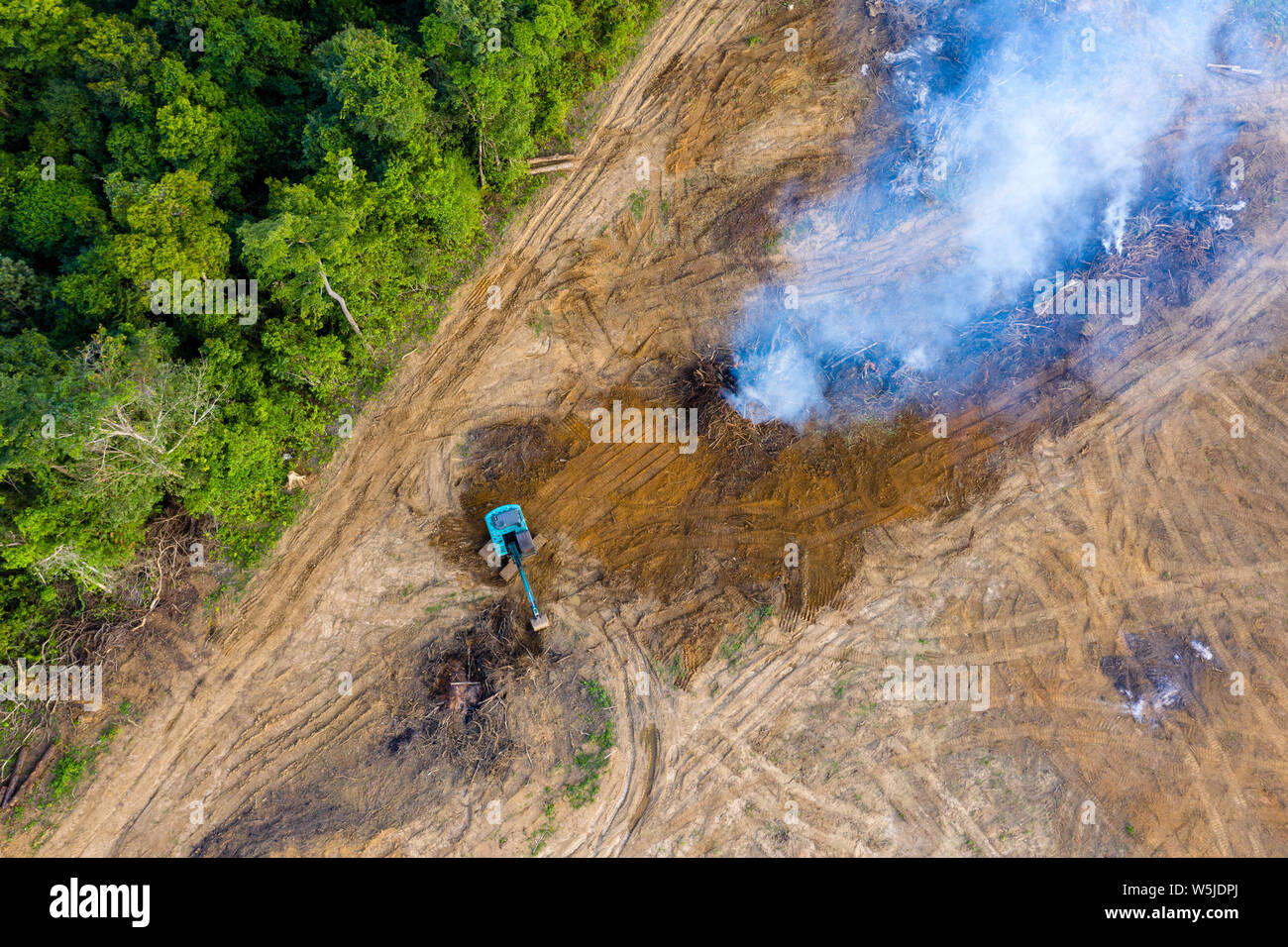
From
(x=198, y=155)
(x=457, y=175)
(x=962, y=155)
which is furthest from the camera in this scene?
(x=962, y=155)

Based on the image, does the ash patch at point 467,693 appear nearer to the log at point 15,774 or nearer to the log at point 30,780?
the log at point 30,780

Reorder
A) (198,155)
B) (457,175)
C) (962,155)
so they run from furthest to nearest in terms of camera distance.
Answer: (962,155), (457,175), (198,155)

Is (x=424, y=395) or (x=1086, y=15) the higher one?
(x=1086, y=15)

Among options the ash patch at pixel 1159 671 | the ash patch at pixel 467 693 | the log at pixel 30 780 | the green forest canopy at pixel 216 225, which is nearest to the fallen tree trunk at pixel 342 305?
the green forest canopy at pixel 216 225

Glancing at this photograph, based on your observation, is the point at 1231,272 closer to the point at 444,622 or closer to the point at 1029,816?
the point at 1029,816

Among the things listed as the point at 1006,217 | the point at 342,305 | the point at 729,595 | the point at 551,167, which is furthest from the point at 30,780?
the point at 1006,217

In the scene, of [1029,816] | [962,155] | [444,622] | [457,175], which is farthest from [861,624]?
[457,175]

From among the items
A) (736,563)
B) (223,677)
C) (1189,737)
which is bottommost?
(1189,737)
